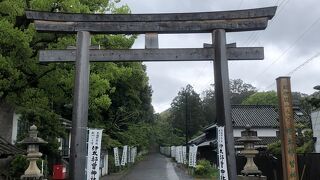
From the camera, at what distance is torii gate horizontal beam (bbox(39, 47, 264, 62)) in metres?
12.2

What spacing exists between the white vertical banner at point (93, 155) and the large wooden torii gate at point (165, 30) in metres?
2.12

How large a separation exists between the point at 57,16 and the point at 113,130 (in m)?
33.6

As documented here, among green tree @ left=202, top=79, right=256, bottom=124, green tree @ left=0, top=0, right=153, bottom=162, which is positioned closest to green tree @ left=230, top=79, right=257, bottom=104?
green tree @ left=202, top=79, right=256, bottom=124

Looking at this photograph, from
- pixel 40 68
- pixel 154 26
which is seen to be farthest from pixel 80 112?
pixel 40 68

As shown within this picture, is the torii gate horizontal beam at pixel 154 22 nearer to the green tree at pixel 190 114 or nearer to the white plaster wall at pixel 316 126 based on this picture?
the white plaster wall at pixel 316 126

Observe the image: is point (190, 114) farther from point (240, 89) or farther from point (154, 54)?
point (154, 54)

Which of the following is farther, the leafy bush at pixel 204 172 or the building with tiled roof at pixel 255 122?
the building with tiled roof at pixel 255 122

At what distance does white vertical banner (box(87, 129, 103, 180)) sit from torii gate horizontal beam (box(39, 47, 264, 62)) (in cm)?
240

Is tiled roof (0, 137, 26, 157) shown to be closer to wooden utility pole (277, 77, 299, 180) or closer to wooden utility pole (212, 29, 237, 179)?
wooden utility pole (212, 29, 237, 179)

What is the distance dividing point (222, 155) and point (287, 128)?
2.62 meters

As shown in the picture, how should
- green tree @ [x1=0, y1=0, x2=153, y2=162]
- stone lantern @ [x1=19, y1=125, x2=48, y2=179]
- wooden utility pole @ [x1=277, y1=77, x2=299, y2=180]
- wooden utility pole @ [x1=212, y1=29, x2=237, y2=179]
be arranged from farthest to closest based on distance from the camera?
green tree @ [x1=0, y1=0, x2=153, y2=162]
stone lantern @ [x1=19, y1=125, x2=48, y2=179]
wooden utility pole @ [x1=277, y1=77, x2=299, y2=180]
wooden utility pole @ [x1=212, y1=29, x2=237, y2=179]

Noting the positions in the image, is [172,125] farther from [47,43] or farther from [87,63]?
[87,63]

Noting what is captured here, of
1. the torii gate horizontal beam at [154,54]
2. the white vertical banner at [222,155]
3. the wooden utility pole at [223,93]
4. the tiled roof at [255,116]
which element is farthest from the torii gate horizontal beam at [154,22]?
the tiled roof at [255,116]

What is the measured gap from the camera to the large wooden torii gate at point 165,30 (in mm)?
11938
